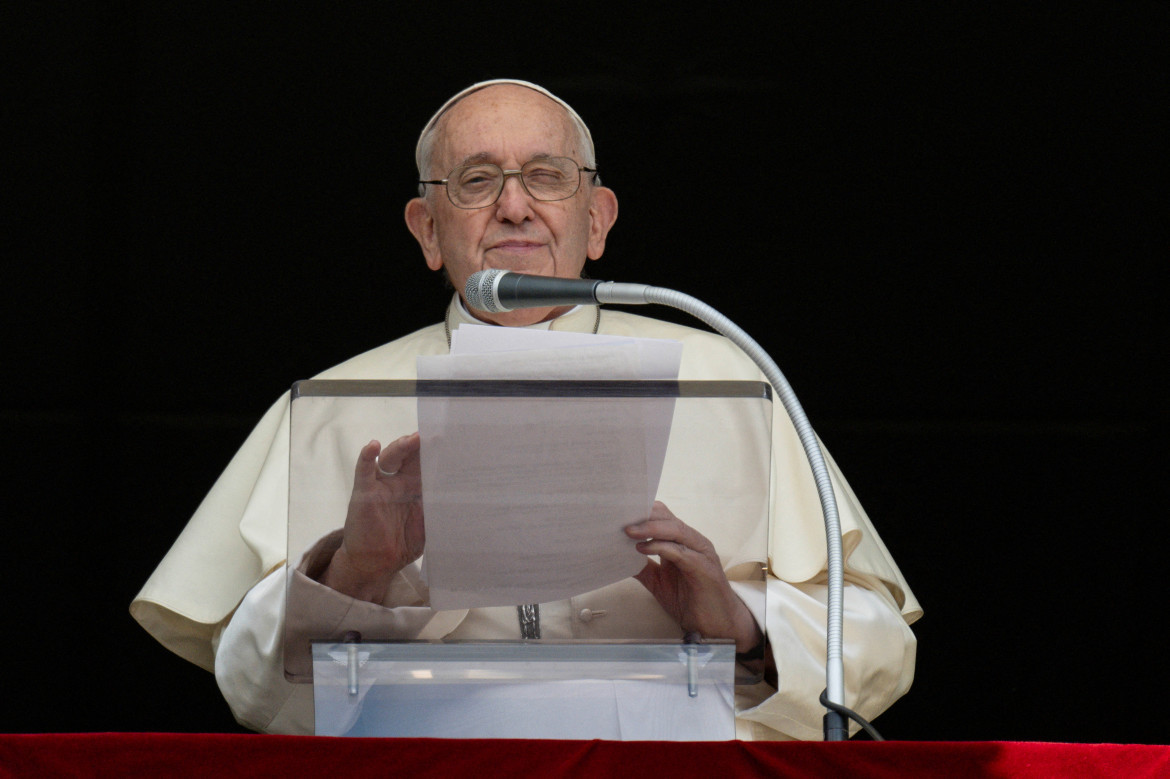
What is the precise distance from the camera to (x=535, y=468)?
146 cm

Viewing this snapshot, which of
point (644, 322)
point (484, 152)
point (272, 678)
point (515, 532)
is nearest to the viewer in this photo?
point (515, 532)

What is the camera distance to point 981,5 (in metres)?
3.42

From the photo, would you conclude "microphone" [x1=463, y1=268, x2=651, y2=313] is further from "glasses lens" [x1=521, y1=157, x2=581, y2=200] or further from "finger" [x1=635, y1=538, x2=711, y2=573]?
"glasses lens" [x1=521, y1=157, x2=581, y2=200]

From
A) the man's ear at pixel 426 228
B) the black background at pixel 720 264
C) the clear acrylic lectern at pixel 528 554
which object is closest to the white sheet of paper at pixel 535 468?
the clear acrylic lectern at pixel 528 554

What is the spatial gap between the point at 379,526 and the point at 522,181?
3.84ft

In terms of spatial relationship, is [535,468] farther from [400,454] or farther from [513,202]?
[513,202]

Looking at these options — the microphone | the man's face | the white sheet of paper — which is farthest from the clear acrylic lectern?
the man's face

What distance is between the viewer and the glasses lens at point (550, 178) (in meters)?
2.55

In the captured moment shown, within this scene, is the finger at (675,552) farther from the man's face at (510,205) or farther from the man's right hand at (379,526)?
the man's face at (510,205)

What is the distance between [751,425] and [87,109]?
8.22ft

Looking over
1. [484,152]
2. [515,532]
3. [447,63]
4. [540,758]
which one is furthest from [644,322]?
[540,758]

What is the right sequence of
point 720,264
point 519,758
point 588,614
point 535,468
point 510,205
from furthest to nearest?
point 720,264 < point 510,205 < point 588,614 < point 535,468 < point 519,758

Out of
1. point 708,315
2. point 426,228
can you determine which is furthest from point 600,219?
point 708,315

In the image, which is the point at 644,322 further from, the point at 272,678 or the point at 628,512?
the point at 628,512
